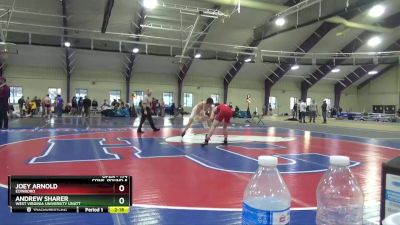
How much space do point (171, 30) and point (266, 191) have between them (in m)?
22.9

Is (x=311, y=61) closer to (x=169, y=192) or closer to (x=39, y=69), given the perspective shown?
(x=39, y=69)

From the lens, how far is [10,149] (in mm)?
8555

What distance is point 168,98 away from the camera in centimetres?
3612

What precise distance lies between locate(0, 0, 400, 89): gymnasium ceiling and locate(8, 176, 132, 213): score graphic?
55.5ft

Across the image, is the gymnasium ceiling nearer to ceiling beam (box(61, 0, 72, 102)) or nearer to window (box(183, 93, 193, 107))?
ceiling beam (box(61, 0, 72, 102))

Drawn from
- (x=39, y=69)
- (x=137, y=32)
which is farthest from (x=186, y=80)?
(x=39, y=69)

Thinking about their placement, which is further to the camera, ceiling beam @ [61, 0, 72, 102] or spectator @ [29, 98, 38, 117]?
spectator @ [29, 98, 38, 117]

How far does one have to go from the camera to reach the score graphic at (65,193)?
6.09 feet

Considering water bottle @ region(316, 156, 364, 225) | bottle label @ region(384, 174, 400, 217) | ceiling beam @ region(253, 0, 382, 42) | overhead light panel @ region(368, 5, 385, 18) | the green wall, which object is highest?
overhead light panel @ region(368, 5, 385, 18)

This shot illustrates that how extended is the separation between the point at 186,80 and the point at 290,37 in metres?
11.5

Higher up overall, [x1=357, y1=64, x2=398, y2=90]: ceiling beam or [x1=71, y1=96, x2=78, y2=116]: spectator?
[x1=357, y1=64, x2=398, y2=90]: ceiling beam

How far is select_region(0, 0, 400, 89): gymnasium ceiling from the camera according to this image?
21281 mm

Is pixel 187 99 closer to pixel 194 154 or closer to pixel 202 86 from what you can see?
pixel 202 86

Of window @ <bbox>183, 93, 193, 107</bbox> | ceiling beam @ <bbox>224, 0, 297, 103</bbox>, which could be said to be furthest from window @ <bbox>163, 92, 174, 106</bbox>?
ceiling beam @ <bbox>224, 0, 297, 103</bbox>
